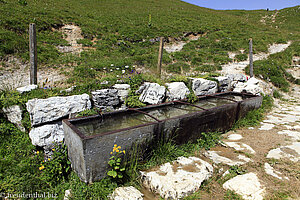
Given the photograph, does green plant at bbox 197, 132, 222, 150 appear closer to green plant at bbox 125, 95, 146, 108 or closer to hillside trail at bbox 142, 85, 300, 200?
hillside trail at bbox 142, 85, 300, 200

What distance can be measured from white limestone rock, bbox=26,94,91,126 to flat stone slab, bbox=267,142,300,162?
13.4 ft

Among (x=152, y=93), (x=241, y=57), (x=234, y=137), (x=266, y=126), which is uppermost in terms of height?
(x=241, y=57)

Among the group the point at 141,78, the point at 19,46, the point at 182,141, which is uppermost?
the point at 19,46

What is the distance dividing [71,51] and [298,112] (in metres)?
10.4

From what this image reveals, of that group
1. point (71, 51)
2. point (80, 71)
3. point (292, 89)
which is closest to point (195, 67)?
point (292, 89)

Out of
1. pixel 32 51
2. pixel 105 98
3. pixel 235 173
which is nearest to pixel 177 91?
pixel 105 98

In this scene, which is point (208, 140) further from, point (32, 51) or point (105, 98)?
point (32, 51)

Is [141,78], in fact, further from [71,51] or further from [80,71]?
[71,51]

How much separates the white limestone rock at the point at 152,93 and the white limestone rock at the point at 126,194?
2.52 metres

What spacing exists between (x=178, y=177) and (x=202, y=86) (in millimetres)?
4080

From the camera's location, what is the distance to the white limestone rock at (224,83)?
7062mm

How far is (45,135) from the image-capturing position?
3.49m

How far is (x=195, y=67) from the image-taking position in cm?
993

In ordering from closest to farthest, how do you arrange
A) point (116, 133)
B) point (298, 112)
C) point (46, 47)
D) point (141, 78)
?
1. point (116, 133)
2. point (141, 78)
3. point (298, 112)
4. point (46, 47)
